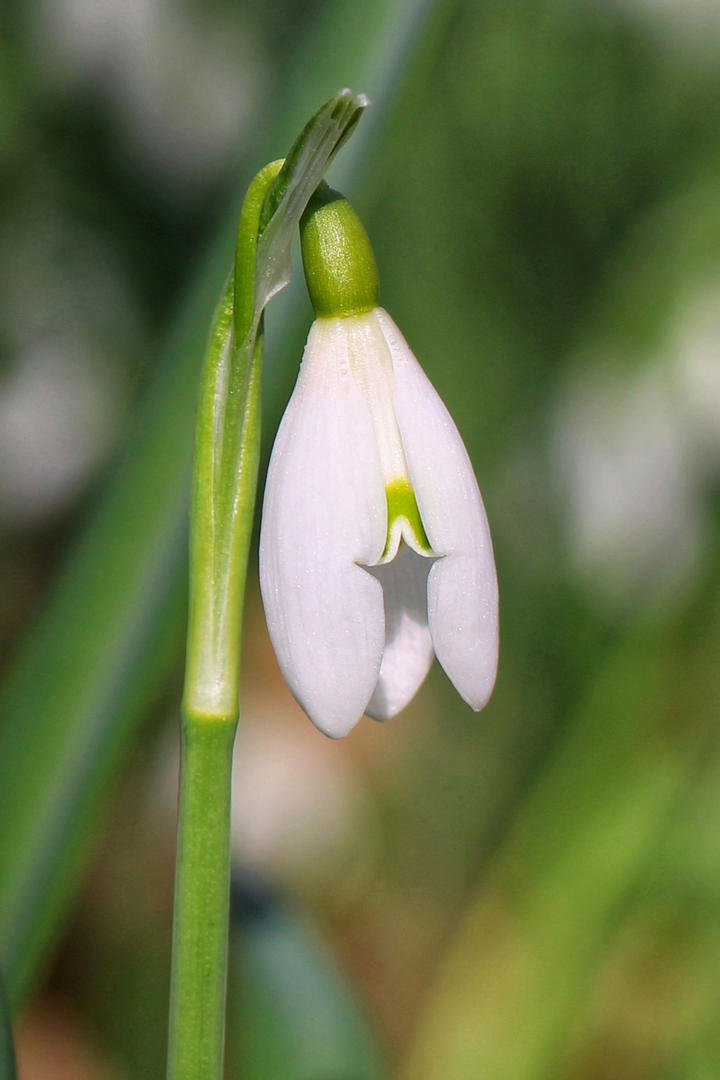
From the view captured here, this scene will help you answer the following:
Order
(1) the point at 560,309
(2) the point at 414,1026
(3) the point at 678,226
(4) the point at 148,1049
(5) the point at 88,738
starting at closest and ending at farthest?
(5) the point at 88,738
(4) the point at 148,1049
(2) the point at 414,1026
(3) the point at 678,226
(1) the point at 560,309

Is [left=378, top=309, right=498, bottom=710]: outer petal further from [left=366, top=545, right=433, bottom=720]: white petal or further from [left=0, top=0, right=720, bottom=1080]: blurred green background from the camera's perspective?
[left=0, top=0, right=720, bottom=1080]: blurred green background

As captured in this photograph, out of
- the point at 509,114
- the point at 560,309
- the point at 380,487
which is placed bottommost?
the point at 380,487

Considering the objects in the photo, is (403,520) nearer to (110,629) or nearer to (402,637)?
(402,637)

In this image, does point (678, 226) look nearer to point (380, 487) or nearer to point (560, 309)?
point (560, 309)

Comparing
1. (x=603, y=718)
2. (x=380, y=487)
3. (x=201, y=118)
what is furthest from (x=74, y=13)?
(x=380, y=487)

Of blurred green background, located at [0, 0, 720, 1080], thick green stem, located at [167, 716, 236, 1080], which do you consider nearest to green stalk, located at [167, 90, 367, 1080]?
thick green stem, located at [167, 716, 236, 1080]

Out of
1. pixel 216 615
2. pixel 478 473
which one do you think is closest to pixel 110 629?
pixel 216 615

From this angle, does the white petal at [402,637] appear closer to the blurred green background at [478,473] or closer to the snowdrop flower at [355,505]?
the snowdrop flower at [355,505]
